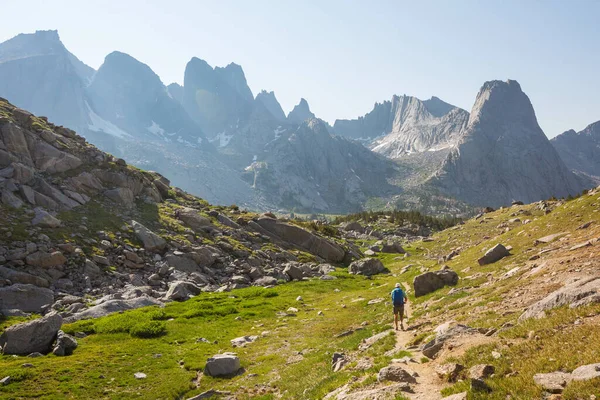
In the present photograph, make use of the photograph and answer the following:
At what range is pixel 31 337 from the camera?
22531 millimetres

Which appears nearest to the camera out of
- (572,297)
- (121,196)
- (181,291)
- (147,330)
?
(572,297)

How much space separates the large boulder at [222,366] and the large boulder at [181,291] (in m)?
17.6

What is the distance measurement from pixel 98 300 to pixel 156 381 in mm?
16736

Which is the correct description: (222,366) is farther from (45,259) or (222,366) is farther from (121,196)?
(121,196)

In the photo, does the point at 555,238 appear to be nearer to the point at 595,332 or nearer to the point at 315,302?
the point at 315,302

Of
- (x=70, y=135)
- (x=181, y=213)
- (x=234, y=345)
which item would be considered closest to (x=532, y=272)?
(x=234, y=345)

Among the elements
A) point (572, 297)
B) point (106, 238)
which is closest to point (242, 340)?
point (572, 297)

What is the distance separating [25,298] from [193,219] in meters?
29.5

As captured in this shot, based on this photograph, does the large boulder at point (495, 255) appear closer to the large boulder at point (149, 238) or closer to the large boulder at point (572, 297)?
the large boulder at point (572, 297)

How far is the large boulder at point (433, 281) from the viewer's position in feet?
109

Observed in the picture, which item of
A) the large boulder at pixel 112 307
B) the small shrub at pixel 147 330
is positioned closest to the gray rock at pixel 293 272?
the large boulder at pixel 112 307

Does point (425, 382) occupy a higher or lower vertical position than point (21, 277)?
higher

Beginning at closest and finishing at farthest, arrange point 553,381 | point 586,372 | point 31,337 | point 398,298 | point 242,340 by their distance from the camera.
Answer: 1. point 586,372
2. point 553,381
3. point 31,337
4. point 398,298
5. point 242,340

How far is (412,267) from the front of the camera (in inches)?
2205
